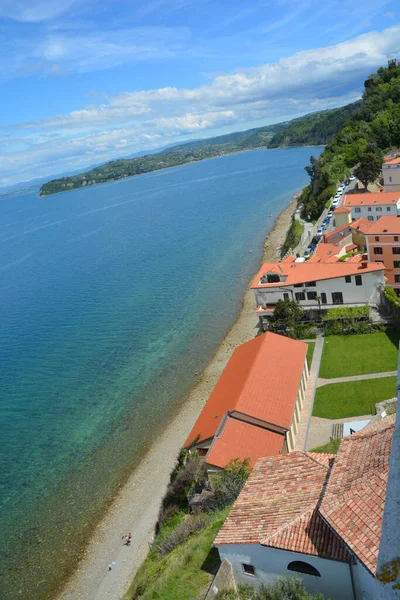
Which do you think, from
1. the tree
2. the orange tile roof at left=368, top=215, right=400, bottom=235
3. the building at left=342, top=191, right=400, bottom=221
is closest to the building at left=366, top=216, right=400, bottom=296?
the orange tile roof at left=368, top=215, right=400, bottom=235

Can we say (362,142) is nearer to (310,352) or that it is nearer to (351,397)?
(310,352)

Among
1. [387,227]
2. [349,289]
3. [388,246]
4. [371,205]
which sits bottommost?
[349,289]

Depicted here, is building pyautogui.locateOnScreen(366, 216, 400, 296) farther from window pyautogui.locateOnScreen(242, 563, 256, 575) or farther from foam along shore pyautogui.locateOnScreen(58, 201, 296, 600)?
window pyautogui.locateOnScreen(242, 563, 256, 575)

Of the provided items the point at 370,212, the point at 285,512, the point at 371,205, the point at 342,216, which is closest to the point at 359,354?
the point at 285,512

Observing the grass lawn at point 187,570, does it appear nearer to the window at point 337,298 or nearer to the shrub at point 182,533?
the shrub at point 182,533

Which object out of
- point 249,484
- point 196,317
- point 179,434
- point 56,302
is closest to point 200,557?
point 249,484

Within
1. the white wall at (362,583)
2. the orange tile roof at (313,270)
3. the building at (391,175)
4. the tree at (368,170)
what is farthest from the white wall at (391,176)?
the white wall at (362,583)
